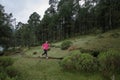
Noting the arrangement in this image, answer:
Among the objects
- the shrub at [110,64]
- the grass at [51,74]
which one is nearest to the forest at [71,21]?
the grass at [51,74]

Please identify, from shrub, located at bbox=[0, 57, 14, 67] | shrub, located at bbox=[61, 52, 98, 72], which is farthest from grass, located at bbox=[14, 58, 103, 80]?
shrub, located at bbox=[0, 57, 14, 67]

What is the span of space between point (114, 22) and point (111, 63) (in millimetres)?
46917

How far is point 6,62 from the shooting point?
17.0 metres

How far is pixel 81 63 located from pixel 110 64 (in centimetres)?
254

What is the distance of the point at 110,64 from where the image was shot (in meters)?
16.6

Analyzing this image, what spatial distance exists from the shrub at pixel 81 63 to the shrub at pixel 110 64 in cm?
112

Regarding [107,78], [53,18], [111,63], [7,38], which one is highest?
[53,18]

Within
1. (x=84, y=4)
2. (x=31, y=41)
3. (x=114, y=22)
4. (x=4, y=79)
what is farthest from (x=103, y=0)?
(x=4, y=79)

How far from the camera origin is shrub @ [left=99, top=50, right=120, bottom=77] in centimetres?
1652

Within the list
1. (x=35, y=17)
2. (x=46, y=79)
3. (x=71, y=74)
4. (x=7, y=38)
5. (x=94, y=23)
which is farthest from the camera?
(x=35, y=17)

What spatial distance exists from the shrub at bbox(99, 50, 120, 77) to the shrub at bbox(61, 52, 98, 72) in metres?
1.12

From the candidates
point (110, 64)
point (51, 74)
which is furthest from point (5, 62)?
point (110, 64)

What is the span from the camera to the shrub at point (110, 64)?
54.2 feet

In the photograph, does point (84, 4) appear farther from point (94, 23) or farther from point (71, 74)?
point (71, 74)
